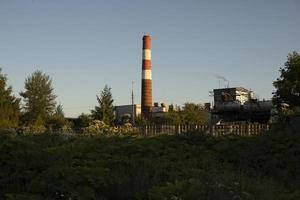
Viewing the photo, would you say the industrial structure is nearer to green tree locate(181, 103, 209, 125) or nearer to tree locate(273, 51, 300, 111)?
green tree locate(181, 103, 209, 125)

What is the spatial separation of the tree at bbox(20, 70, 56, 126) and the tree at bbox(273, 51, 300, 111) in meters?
25.6

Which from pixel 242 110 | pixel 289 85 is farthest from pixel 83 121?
pixel 289 85

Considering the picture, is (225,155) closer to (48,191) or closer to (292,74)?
(48,191)

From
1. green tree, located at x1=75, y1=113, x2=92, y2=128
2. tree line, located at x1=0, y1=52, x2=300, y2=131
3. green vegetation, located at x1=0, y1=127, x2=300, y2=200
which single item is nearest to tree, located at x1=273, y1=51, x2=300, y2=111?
tree line, located at x1=0, y1=52, x2=300, y2=131

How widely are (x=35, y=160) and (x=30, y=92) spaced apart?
5357cm

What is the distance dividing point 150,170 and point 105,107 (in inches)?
1874

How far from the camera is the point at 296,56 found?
5022cm

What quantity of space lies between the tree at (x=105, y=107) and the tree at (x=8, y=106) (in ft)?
34.1

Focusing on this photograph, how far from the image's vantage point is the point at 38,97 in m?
61.1

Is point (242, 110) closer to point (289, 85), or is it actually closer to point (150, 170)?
point (289, 85)

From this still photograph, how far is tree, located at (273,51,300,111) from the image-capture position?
46.8m

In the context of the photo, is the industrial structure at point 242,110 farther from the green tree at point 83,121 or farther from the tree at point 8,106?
the tree at point 8,106

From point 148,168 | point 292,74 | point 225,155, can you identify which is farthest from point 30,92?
point 148,168

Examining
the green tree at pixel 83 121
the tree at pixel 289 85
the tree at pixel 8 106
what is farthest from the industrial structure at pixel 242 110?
the tree at pixel 8 106
